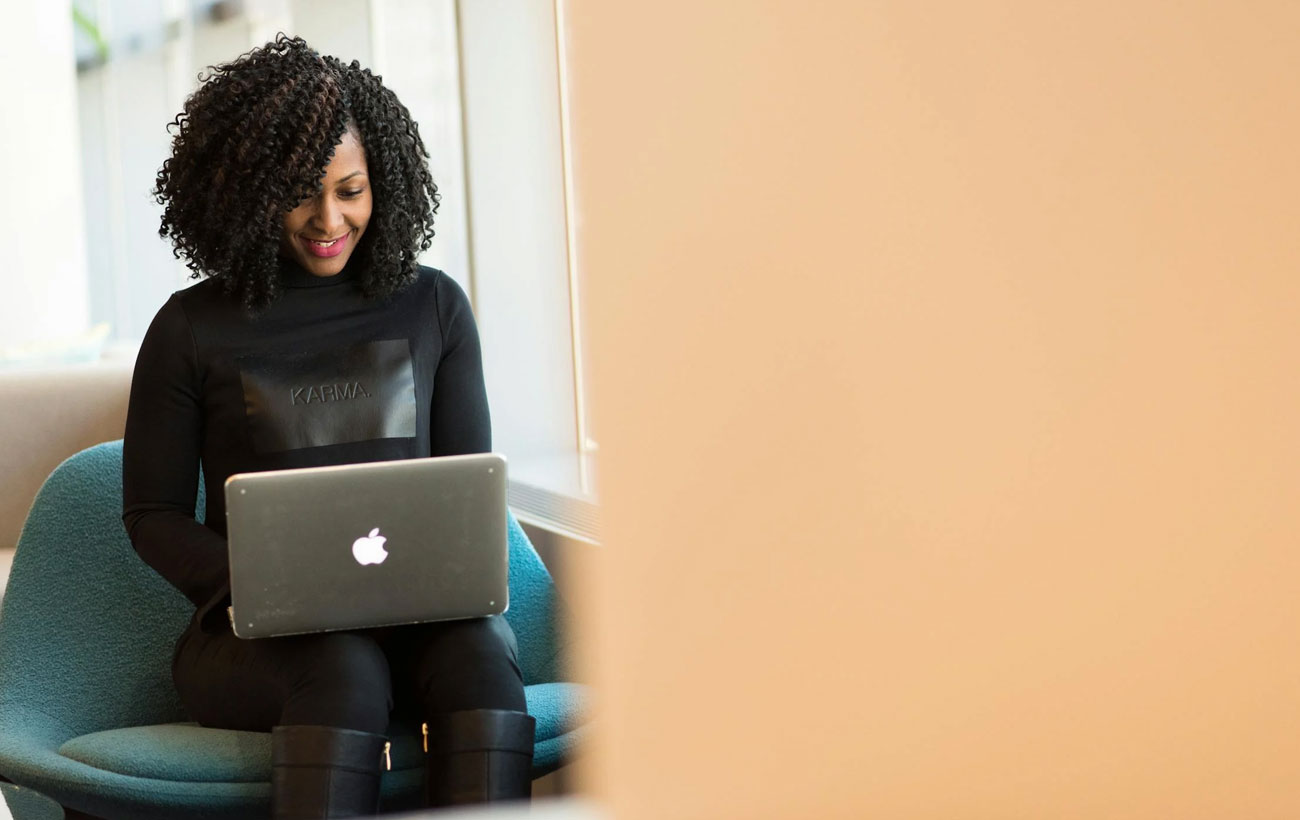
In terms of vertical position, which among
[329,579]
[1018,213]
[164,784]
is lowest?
[164,784]

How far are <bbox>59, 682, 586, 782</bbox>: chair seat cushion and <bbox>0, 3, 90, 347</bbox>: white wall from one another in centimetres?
363

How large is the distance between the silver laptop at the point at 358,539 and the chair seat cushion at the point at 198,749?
13 cm

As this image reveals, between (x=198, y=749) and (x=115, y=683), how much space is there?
28cm

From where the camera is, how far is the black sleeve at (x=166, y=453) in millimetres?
1593

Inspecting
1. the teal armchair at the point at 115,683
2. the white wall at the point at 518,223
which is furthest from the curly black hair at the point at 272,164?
the white wall at the point at 518,223

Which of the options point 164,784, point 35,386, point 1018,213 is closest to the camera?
point 1018,213

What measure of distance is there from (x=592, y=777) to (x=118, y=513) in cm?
161

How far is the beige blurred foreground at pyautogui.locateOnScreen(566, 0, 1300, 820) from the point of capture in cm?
29

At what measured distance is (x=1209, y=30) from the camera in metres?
0.29

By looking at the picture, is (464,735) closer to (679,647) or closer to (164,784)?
(164,784)

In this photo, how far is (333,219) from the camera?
5.69ft

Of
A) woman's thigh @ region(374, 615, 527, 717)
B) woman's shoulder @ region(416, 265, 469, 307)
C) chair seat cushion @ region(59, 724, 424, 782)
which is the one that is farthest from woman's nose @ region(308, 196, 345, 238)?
chair seat cushion @ region(59, 724, 424, 782)

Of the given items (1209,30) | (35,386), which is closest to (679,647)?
(1209,30)

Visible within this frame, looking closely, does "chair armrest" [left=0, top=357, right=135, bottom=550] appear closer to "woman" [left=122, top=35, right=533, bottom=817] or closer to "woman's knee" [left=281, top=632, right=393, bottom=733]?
"woman" [left=122, top=35, right=533, bottom=817]
